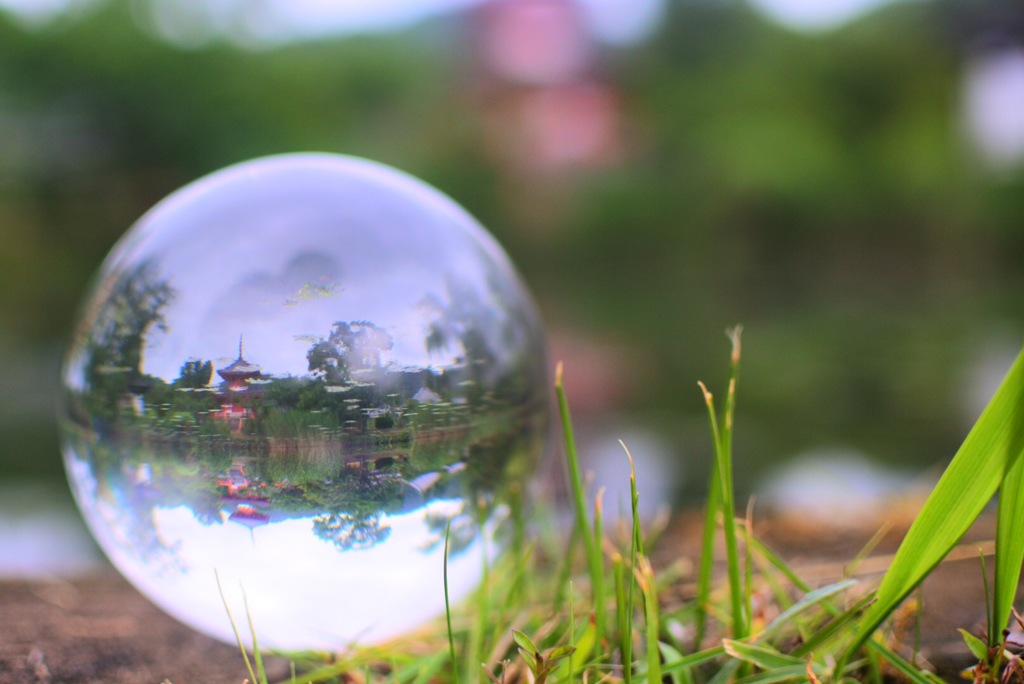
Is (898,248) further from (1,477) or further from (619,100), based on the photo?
(1,477)

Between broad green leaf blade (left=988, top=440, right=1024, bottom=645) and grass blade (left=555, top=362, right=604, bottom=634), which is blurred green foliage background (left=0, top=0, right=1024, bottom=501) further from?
broad green leaf blade (left=988, top=440, right=1024, bottom=645)

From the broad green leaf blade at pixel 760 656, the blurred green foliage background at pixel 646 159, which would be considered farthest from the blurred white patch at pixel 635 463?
the blurred green foliage background at pixel 646 159

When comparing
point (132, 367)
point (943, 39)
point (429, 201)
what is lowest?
point (132, 367)

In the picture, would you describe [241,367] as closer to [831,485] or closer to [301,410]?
[301,410]

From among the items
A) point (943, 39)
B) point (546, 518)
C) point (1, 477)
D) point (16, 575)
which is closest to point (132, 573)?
point (546, 518)

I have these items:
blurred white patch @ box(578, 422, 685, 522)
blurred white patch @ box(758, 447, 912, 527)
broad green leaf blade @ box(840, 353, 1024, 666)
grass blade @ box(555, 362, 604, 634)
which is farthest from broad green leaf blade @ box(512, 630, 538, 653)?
blurred white patch @ box(578, 422, 685, 522)

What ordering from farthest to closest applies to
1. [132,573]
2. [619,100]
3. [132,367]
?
[619,100]
[132,573]
[132,367]

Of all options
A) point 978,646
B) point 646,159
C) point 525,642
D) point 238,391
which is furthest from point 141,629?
point 646,159
